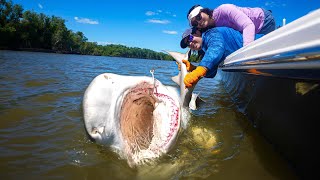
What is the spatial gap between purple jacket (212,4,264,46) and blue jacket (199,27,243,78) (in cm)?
18

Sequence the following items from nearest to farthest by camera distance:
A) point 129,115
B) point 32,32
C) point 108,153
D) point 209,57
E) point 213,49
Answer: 1. point 108,153
2. point 129,115
3. point 209,57
4. point 213,49
5. point 32,32

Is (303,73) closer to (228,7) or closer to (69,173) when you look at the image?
(69,173)

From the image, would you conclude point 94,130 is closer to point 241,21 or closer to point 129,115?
point 129,115

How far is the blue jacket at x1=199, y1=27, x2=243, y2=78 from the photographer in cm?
332

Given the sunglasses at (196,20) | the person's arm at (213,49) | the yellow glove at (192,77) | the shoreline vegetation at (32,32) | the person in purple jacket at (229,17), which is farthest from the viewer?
the shoreline vegetation at (32,32)

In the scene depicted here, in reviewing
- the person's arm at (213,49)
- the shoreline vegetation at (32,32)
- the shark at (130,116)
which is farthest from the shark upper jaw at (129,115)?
the shoreline vegetation at (32,32)

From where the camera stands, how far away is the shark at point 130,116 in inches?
77.5

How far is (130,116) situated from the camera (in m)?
2.37

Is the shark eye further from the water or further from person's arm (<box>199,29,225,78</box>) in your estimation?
person's arm (<box>199,29,225,78</box>)

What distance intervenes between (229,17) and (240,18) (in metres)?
0.23

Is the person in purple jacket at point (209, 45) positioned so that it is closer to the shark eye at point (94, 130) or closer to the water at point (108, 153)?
the water at point (108, 153)

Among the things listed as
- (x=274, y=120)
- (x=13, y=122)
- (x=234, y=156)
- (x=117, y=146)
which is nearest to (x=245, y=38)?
(x=274, y=120)

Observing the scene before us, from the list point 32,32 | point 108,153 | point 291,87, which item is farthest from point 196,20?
point 32,32

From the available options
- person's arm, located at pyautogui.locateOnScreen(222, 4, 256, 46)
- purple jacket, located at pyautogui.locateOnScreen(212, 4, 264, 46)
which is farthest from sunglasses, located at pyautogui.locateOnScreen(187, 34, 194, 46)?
person's arm, located at pyautogui.locateOnScreen(222, 4, 256, 46)
